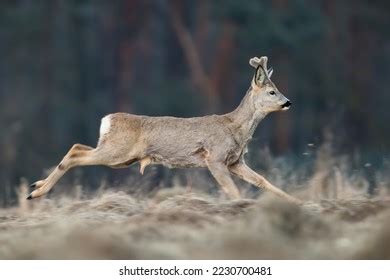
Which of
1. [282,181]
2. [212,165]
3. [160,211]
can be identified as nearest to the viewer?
[160,211]

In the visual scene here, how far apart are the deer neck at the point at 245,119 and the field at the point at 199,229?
3.71ft

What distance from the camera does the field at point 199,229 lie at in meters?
8.32

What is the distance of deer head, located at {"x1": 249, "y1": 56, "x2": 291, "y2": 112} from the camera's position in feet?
40.8

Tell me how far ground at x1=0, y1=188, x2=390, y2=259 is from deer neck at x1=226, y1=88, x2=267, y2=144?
46.5 inches

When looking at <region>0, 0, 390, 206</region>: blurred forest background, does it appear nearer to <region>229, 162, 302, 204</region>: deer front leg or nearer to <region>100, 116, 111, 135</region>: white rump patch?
<region>229, 162, 302, 204</region>: deer front leg

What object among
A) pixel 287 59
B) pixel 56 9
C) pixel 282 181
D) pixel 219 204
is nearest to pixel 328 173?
→ pixel 282 181

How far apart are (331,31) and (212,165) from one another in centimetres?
2058

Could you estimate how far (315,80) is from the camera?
1277 inches

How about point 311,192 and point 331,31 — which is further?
point 331,31

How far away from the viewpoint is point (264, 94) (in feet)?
41.0

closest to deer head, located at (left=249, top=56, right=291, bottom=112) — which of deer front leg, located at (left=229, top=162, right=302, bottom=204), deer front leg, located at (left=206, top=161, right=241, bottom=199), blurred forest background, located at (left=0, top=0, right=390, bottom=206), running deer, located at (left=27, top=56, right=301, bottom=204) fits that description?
running deer, located at (left=27, top=56, right=301, bottom=204)

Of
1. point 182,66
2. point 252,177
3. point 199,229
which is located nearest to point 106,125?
point 252,177

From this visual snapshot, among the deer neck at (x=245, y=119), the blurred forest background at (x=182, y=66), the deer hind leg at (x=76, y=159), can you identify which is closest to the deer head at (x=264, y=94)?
the deer neck at (x=245, y=119)
